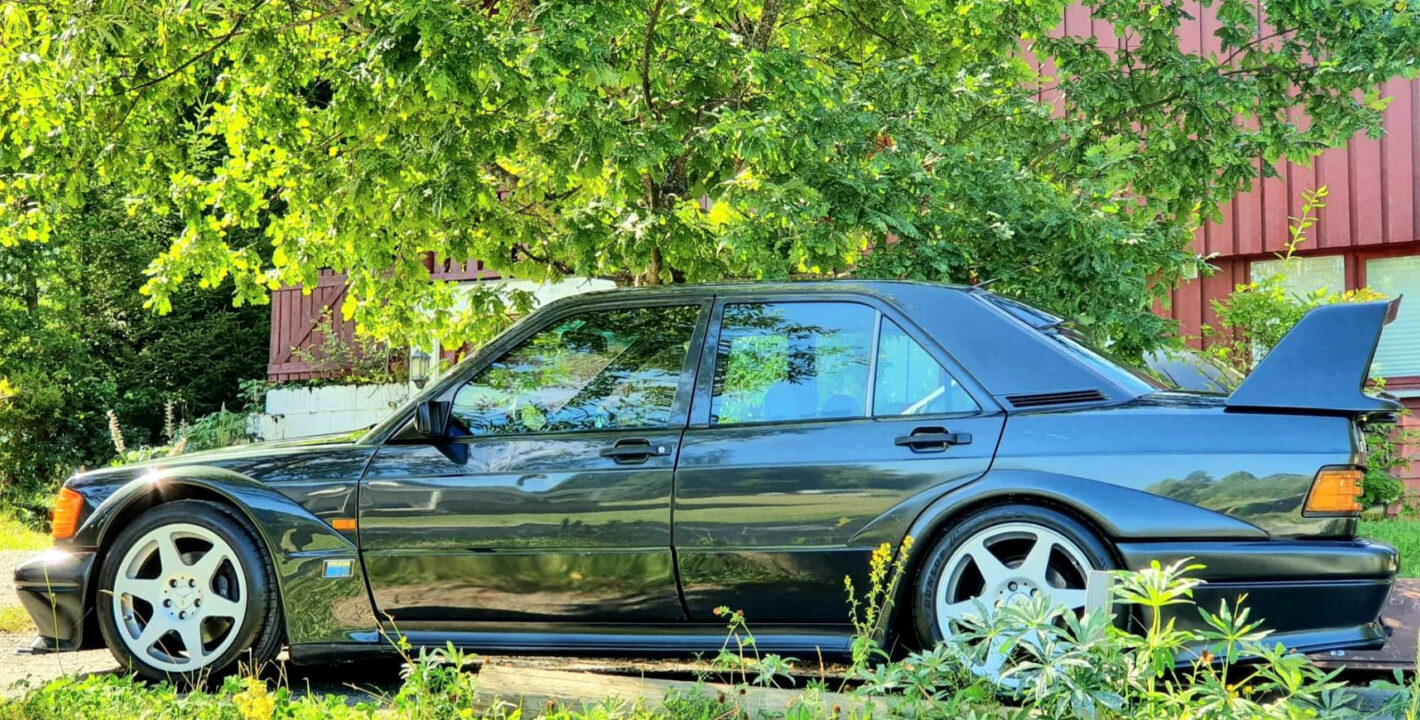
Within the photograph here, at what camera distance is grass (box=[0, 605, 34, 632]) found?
22.5 feet

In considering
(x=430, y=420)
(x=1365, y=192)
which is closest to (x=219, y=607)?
(x=430, y=420)

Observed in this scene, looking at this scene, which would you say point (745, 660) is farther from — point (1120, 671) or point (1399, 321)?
point (1399, 321)

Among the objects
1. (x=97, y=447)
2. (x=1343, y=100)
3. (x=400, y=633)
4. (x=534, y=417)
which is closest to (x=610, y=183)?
(x=534, y=417)

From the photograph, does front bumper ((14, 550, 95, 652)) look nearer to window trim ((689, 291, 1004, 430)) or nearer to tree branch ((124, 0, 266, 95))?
window trim ((689, 291, 1004, 430))

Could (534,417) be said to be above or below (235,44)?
below

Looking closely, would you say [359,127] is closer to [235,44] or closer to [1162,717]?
[235,44]

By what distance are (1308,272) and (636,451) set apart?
32.6ft

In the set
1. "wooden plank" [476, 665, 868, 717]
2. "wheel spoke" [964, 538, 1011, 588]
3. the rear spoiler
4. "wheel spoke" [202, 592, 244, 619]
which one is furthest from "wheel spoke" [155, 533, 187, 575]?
the rear spoiler

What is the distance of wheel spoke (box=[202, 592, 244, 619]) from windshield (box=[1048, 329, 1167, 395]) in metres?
3.10

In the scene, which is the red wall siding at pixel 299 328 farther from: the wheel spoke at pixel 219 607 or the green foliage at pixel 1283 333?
the wheel spoke at pixel 219 607

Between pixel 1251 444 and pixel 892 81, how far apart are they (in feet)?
11.0

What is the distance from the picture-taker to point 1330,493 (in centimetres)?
384

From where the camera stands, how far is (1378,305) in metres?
3.95

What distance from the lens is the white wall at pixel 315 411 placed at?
687 inches
